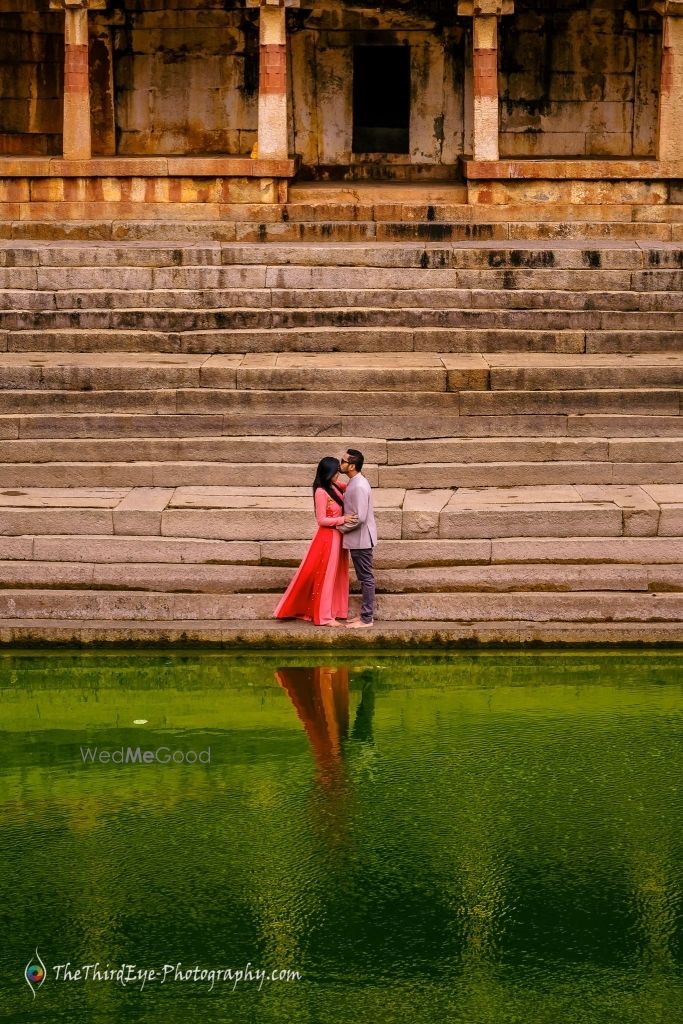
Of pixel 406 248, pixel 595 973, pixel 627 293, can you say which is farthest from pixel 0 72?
pixel 595 973

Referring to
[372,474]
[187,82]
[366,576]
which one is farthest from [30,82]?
[366,576]

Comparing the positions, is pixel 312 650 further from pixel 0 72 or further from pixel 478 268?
pixel 0 72

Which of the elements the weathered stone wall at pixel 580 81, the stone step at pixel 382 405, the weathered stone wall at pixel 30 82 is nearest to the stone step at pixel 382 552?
the stone step at pixel 382 405

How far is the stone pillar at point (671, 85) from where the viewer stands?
64.1 ft

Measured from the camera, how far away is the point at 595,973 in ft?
24.9

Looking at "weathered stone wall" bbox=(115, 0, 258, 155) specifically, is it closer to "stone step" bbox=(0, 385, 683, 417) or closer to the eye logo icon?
"stone step" bbox=(0, 385, 683, 417)

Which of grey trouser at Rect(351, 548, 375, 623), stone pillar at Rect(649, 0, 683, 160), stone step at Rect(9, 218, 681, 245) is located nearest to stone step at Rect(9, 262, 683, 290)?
stone step at Rect(9, 218, 681, 245)

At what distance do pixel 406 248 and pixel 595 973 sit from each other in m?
11.1

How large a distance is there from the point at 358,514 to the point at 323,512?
26 centimetres

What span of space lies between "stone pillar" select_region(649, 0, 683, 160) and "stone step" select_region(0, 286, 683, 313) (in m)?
3.78

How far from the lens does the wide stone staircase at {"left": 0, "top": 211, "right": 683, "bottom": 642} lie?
12.3 meters

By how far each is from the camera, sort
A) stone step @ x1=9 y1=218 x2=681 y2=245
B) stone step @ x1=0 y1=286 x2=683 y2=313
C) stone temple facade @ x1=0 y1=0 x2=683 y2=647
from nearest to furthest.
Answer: stone temple facade @ x1=0 y1=0 x2=683 y2=647 < stone step @ x1=0 y1=286 x2=683 y2=313 < stone step @ x1=9 y1=218 x2=681 y2=245

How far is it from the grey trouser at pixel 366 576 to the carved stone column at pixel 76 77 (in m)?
9.63

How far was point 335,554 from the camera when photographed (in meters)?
11.9
